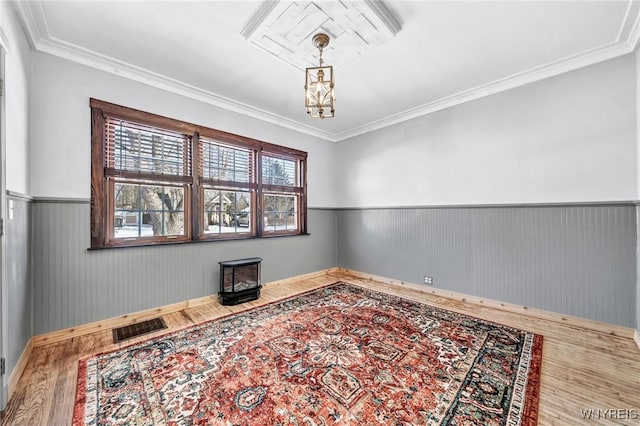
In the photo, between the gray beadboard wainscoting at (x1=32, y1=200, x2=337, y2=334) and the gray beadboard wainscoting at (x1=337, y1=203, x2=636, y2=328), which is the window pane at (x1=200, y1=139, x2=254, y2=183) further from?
the gray beadboard wainscoting at (x1=337, y1=203, x2=636, y2=328)

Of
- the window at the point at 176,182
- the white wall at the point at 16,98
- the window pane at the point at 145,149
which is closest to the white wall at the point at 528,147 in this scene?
the window at the point at 176,182

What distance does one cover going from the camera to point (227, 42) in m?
2.53

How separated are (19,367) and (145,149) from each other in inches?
91.1

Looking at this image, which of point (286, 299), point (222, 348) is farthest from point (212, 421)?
point (286, 299)

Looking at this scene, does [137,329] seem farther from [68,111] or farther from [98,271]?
[68,111]

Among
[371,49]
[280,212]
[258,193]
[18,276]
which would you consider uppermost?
[371,49]

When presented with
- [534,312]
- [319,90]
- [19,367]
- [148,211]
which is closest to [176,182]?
[148,211]

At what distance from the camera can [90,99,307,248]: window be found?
285 cm

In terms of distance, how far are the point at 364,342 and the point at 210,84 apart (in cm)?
361

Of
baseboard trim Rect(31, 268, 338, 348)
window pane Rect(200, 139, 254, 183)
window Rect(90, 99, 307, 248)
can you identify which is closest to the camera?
baseboard trim Rect(31, 268, 338, 348)

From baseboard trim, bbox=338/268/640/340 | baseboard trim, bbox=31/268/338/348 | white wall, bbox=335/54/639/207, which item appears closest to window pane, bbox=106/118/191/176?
baseboard trim, bbox=31/268/338/348

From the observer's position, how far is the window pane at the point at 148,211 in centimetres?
299

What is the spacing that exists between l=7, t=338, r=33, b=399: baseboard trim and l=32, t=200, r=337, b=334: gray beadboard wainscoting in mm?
206

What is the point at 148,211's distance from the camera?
3184 mm
